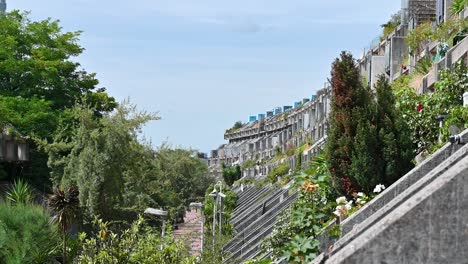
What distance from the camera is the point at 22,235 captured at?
2119 centimetres

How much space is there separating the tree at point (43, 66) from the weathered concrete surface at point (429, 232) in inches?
1508

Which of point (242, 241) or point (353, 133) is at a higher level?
point (353, 133)

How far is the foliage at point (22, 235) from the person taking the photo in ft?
68.8

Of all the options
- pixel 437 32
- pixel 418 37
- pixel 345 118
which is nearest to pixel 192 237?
pixel 345 118

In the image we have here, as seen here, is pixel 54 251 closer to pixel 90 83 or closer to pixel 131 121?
pixel 131 121

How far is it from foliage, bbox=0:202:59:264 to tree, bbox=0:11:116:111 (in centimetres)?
2146

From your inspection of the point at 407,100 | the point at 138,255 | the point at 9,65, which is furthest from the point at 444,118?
the point at 9,65

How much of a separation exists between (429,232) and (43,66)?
3997 cm

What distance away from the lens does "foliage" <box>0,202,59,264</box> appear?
2097 cm

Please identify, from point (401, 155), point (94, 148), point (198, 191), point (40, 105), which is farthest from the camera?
point (198, 191)

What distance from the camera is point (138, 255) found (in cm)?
1767

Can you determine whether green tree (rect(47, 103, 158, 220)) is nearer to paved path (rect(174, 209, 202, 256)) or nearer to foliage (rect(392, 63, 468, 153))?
paved path (rect(174, 209, 202, 256))

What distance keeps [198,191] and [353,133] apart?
64.4m

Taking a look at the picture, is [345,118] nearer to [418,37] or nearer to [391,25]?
[418,37]
